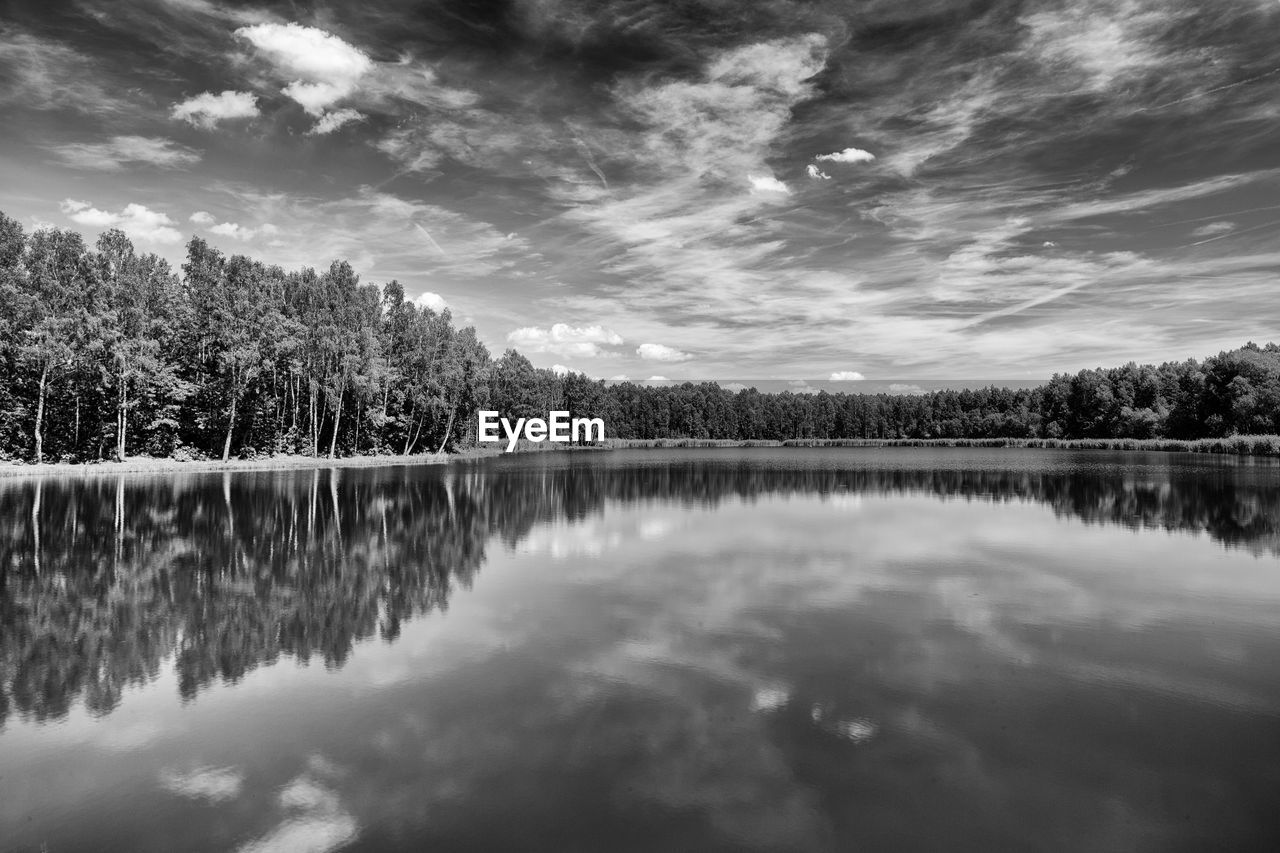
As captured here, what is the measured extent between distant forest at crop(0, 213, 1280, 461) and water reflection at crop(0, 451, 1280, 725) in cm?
1220

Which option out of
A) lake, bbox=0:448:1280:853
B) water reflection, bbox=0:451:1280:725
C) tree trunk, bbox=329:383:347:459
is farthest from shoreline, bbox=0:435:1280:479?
lake, bbox=0:448:1280:853

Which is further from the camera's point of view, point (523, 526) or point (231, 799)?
point (523, 526)

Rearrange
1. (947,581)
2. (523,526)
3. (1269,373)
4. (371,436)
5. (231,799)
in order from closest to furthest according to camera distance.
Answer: (231,799) < (947,581) < (523,526) < (371,436) < (1269,373)

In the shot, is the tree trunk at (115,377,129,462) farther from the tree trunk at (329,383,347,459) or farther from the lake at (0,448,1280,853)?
the lake at (0,448,1280,853)

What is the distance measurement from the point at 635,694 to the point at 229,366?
6005 cm

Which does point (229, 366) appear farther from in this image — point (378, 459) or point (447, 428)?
point (447, 428)

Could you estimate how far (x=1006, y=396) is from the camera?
185250 millimetres

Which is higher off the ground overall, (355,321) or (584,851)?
(355,321)

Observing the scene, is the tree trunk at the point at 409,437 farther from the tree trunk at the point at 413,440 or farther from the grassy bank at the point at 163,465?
the grassy bank at the point at 163,465

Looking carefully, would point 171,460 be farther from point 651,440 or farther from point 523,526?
point 651,440

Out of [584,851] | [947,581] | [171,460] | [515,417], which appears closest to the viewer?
[584,851]

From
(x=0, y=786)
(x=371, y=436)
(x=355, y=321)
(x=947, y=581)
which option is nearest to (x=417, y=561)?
(x=0, y=786)

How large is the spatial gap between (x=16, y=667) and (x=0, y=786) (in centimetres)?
454

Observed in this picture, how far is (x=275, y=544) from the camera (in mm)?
21266
